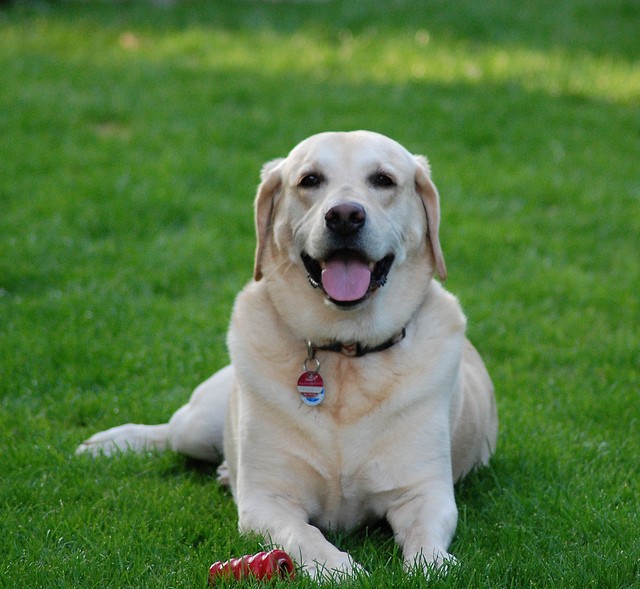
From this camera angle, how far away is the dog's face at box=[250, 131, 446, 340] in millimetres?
4043

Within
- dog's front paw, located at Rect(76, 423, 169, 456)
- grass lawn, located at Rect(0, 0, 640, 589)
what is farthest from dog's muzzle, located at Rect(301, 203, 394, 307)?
dog's front paw, located at Rect(76, 423, 169, 456)

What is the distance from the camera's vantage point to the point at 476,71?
10617mm

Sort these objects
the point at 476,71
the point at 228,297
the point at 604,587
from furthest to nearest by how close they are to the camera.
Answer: the point at 476,71 → the point at 228,297 → the point at 604,587

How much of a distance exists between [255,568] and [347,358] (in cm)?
104

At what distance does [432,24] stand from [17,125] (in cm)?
479

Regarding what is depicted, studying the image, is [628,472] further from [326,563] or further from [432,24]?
[432,24]

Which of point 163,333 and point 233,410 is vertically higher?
point 233,410

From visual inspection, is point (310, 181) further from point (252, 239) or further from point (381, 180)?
point (252, 239)

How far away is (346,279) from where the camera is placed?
161 inches

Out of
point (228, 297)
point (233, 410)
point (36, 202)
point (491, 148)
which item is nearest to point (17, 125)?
point (36, 202)

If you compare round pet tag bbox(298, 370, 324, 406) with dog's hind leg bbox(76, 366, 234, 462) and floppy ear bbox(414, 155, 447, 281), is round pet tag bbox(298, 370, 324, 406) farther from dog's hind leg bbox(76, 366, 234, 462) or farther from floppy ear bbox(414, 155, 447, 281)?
dog's hind leg bbox(76, 366, 234, 462)

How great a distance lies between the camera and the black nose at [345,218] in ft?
13.1

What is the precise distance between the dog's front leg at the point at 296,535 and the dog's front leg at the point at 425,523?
251mm

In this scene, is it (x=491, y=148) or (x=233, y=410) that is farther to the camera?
(x=491, y=148)
